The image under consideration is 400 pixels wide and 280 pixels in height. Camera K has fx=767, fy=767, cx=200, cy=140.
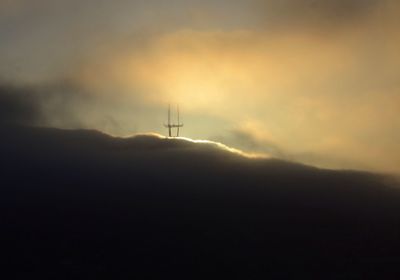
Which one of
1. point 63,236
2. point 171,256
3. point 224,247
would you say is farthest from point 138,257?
point 63,236

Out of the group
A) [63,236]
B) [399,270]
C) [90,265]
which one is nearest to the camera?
[399,270]

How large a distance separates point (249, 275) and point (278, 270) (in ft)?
17.7

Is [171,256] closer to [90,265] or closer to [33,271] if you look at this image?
[90,265]

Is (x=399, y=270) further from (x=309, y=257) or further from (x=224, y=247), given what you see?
(x=224, y=247)

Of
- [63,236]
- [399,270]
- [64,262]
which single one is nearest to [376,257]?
[399,270]

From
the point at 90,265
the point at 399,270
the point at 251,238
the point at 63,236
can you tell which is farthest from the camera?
the point at 63,236

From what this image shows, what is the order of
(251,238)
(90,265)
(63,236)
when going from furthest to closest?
(63,236) < (251,238) < (90,265)

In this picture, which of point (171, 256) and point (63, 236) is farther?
point (63, 236)

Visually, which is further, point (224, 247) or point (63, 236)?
point (63, 236)

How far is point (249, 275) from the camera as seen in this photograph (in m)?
130

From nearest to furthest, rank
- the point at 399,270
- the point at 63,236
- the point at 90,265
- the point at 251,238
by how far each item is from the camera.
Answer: the point at 399,270
the point at 90,265
the point at 251,238
the point at 63,236

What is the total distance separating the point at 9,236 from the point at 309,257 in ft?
201

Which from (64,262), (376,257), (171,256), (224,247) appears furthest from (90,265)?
(376,257)

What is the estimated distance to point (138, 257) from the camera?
14375 cm
